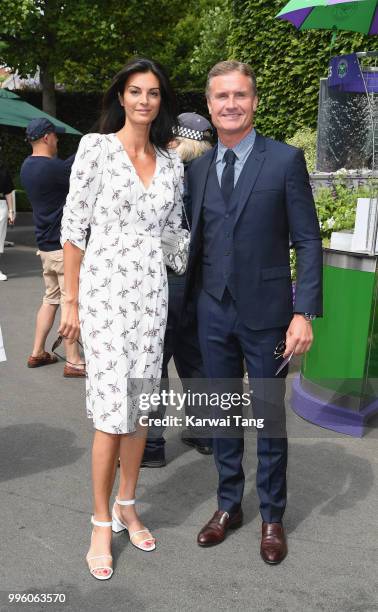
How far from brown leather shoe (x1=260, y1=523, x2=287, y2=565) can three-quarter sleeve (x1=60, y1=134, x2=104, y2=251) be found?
4.85 feet

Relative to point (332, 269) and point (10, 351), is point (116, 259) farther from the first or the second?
point (10, 351)

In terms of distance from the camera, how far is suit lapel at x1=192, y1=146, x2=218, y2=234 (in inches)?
115

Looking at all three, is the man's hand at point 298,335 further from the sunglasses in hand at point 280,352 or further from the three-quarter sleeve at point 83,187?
the three-quarter sleeve at point 83,187

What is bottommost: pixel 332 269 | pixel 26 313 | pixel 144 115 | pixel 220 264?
pixel 26 313

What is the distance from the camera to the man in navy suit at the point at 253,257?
110 inches

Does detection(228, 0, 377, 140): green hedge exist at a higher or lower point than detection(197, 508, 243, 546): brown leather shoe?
higher

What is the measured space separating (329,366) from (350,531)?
58.9 inches

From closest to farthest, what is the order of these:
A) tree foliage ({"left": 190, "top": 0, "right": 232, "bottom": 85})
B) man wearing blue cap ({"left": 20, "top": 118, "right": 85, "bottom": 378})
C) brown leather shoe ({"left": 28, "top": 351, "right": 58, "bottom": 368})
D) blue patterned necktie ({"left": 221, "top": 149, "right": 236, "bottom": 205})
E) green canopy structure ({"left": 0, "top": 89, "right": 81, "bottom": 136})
Result: blue patterned necktie ({"left": 221, "top": 149, "right": 236, "bottom": 205}), man wearing blue cap ({"left": 20, "top": 118, "right": 85, "bottom": 378}), brown leather shoe ({"left": 28, "top": 351, "right": 58, "bottom": 368}), green canopy structure ({"left": 0, "top": 89, "right": 81, "bottom": 136}), tree foliage ({"left": 190, "top": 0, "right": 232, "bottom": 85})

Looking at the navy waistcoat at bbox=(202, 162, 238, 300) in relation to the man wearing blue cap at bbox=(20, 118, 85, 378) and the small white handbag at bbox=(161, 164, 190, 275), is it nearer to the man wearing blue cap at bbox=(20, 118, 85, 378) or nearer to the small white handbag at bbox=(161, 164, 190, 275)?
the small white handbag at bbox=(161, 164, 190, 275)

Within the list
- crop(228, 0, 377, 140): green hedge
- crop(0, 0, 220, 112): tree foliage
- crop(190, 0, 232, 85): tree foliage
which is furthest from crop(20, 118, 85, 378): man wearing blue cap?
crop(190, 0, 232, 85): tree foliage

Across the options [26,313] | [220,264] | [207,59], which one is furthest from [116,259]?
[207,59]

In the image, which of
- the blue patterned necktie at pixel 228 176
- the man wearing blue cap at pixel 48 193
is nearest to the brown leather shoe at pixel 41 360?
the man wearing blue cap at pixel 48 193

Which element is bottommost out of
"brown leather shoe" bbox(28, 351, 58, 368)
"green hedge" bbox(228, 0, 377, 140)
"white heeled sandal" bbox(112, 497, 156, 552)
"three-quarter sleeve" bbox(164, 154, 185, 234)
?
"brown leather shoe" bbox(28, 351, 58, 368)

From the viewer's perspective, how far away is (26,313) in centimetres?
809
